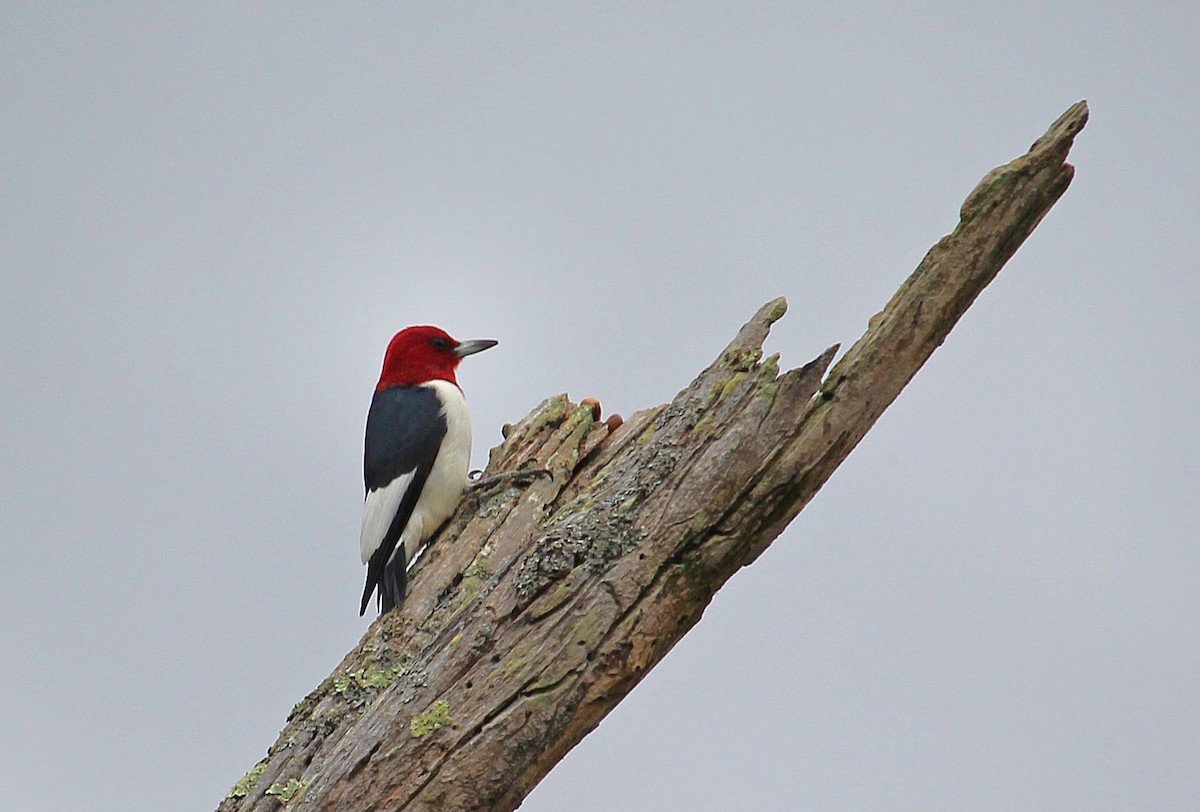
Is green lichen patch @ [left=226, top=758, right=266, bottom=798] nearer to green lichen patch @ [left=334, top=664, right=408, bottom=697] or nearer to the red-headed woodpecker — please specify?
green lichen patch @ [left=334, top=664, right=408, bottom=697]

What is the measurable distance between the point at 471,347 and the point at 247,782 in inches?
106

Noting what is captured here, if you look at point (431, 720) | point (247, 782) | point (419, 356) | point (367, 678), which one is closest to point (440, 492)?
point (419, 356)

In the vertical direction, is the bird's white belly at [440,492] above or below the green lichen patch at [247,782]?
above

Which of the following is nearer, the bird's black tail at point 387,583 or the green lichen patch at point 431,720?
the green lichen patch at point 431,720

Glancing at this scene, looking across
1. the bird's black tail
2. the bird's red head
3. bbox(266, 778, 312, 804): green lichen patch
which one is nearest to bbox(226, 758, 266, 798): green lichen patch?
bbox(266, 778, 312, 804): green lichen patch

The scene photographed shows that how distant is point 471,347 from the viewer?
6.04 meters

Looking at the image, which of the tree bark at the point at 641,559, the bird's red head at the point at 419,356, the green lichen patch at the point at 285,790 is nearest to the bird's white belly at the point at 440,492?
the bird's red head at the point at 419,356

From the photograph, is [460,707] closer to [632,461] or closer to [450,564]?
[632,461]

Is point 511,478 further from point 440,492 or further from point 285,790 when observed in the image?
point 285,790

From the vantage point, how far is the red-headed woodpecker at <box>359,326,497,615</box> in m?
5.01

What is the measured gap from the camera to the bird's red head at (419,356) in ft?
19.4

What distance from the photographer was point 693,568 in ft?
10.3

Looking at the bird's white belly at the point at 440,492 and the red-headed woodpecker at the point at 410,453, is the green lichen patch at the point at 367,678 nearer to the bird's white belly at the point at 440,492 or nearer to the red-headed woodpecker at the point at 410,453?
the red-headed woodpecker at the point at 410,453

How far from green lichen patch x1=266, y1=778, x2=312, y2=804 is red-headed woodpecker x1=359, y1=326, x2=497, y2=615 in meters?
0.98
